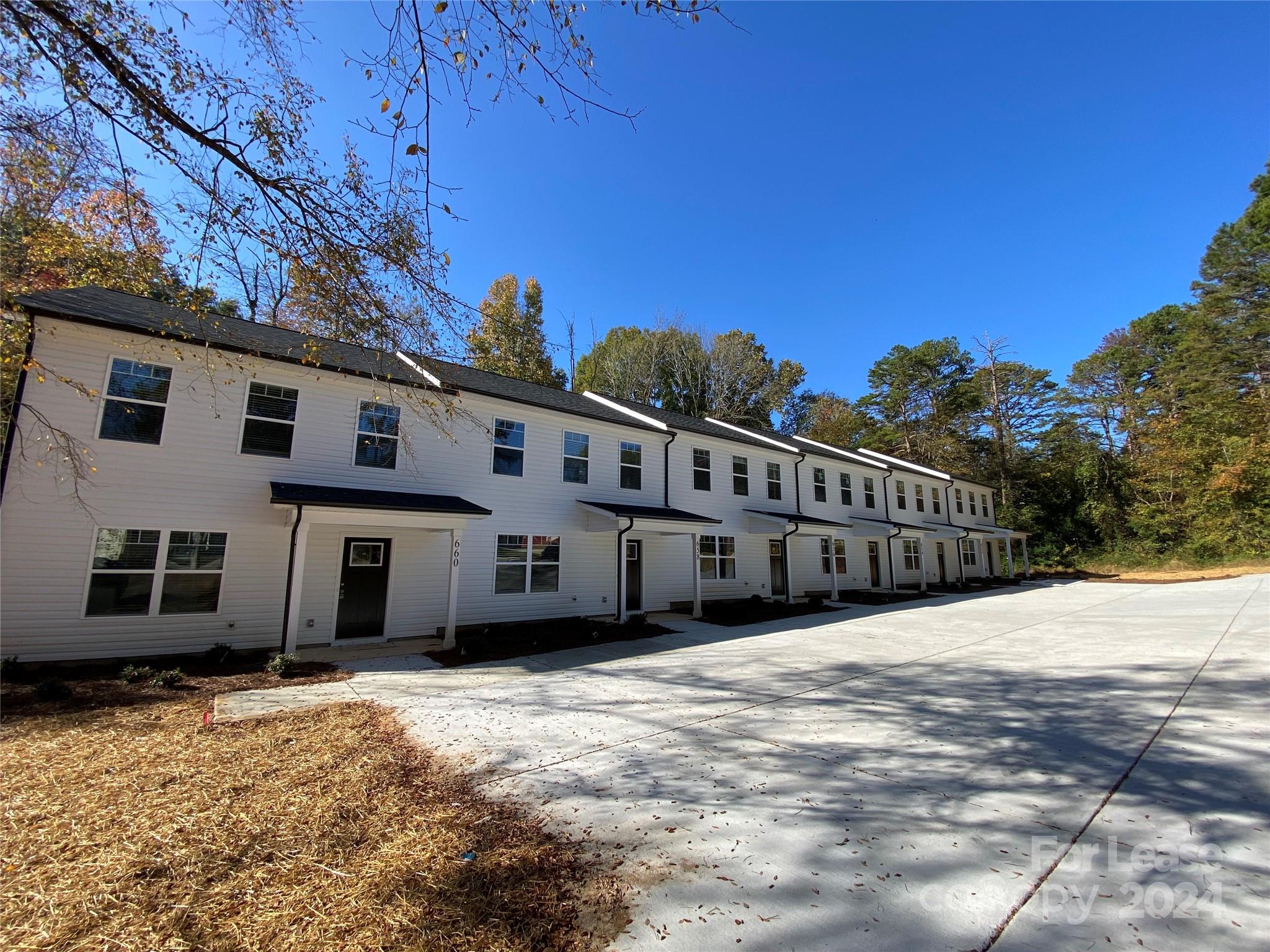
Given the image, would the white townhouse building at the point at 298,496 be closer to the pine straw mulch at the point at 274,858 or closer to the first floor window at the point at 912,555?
the pine straw mulch at the point at 274,858

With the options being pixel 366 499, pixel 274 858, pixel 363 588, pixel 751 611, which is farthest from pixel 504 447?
pixel 274 858

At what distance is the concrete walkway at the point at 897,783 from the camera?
237 cm

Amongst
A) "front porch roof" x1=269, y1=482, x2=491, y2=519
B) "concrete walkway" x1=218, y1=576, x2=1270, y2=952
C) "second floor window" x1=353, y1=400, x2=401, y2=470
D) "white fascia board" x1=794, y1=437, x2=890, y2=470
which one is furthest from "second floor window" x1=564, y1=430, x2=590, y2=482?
"white fascia board" x1=794, y1=437, x2=890, y2=470

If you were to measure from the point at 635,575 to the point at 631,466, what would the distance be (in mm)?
2932

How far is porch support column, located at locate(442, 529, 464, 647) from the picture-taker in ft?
31.3

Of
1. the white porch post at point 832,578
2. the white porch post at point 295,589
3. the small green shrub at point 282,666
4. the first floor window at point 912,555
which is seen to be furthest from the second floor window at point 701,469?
the first floor window at point 912,555

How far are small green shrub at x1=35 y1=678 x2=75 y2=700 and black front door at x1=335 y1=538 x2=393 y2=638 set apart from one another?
368 cm

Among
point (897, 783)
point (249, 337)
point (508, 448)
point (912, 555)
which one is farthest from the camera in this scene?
point (912, 555)

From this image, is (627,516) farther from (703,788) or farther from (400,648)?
(703,788)

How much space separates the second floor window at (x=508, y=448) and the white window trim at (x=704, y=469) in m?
5.76

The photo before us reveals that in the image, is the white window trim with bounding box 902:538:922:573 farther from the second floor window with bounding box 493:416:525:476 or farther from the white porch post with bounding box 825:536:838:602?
the second floor window with bounding box 493:416:525:476

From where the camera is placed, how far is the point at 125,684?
257 inches

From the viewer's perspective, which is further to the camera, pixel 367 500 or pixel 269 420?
pixel 269 420

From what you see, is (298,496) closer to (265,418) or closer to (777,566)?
Answer: (265,418)
